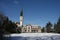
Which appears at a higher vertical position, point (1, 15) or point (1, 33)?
point (1, 15)

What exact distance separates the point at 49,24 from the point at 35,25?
6.63 meters

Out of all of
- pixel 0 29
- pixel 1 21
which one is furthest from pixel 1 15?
pixel 0 29

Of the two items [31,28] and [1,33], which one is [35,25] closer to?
[31,28]

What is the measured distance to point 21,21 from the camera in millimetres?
56656

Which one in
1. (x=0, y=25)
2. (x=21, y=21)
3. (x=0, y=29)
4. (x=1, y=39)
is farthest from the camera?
(x=21, y=21)

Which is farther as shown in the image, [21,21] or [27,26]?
[27,26]

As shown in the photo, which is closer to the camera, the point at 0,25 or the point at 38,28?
the point at 0,25

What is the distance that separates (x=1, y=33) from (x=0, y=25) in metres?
1.83

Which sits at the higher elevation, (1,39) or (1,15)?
(1,15)

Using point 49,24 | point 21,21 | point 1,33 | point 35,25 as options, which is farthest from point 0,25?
point 35,25

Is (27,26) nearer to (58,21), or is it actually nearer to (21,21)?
(21,21)

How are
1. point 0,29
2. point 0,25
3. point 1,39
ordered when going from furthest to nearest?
point 0,25
point 0,29
point 1,39

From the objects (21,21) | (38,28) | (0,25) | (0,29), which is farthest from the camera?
(38,28)

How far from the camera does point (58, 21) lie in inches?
2339
